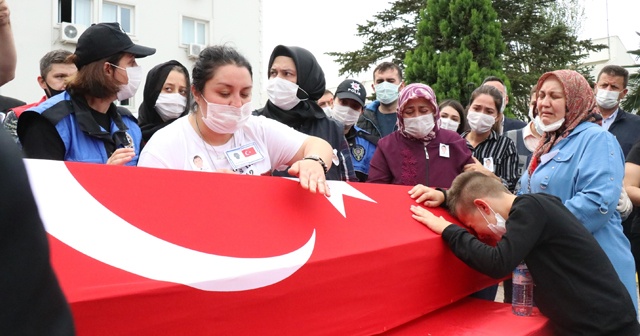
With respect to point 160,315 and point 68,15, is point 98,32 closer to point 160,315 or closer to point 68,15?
point 160,315

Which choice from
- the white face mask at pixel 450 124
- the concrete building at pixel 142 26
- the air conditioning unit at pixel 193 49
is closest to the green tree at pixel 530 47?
the concrete building at pixel 142 26

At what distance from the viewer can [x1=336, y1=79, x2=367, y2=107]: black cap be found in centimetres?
504

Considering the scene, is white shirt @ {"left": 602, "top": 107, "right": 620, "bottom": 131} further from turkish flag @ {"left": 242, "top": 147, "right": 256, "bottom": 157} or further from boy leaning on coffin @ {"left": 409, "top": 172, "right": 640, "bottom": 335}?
turkish flag @ {"left": 242, "top": 147, "right": 256, "bottom": 157}

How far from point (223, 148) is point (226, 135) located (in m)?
0.08

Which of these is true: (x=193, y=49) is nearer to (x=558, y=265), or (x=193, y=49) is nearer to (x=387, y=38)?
(x=387, y=38)

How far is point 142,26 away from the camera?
19859 mm

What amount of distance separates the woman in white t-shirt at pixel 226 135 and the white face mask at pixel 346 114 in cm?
224

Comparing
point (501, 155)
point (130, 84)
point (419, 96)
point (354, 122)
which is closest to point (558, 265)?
point (419, 96)

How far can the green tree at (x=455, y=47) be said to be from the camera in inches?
585

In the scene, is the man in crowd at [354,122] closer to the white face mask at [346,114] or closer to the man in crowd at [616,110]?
the white face mask at [346,114]

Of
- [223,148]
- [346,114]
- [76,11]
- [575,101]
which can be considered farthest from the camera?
[76,11]

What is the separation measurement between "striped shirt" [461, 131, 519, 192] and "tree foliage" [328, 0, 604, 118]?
1426 centimetres

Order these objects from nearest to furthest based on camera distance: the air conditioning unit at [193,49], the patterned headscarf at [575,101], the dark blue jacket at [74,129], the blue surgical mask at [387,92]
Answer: the dark blue jacket at [74,129], the patterned headscarf at [575,101], the blue surgical mask at [387,92], the air conditioning unit at [193,49]

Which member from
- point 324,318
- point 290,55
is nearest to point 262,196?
point 324,318
